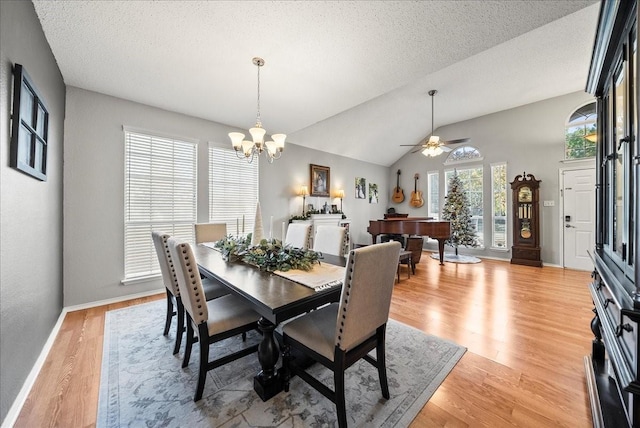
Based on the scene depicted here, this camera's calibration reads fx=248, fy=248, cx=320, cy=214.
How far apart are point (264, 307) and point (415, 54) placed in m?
2.51

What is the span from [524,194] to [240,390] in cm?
610

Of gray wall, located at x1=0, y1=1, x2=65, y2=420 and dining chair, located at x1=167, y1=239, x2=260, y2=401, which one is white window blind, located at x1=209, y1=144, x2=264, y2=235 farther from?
dining chair, located at x1=167, y1=239, x2=260, y2=401

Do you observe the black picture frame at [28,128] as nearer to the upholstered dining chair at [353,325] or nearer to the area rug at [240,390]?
the area rug at [240,390]

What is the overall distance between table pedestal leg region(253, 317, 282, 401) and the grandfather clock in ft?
18.5

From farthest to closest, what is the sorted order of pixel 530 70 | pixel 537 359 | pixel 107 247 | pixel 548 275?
pixel 548 275, pixel 530 70, pixel 107 247, pixel 537 359

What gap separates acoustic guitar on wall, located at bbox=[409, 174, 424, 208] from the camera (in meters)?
6.93

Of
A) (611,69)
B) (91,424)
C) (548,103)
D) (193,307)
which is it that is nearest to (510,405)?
(193,307)

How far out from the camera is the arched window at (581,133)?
4.57m

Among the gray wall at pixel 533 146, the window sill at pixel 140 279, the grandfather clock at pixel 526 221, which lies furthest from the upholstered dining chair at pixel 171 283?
the gray wall at pixel 533 146

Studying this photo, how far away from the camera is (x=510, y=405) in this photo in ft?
4.99

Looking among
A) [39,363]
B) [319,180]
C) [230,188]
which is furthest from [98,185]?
[319,180]

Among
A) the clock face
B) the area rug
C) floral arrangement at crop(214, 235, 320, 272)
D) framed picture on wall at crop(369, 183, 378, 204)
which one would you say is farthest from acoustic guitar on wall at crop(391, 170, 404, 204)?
floral arrangement at crop(214, 235, 320, 272)

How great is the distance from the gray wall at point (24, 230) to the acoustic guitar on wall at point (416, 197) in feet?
23.0

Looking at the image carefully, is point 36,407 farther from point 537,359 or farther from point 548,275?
point 548,275
